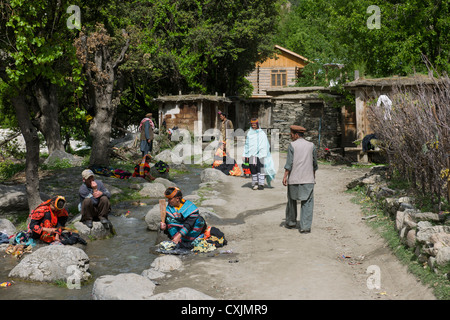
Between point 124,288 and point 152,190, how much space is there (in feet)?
25.7

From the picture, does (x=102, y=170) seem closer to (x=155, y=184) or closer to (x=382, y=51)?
(x=155, y=184)

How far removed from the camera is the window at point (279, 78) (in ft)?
139

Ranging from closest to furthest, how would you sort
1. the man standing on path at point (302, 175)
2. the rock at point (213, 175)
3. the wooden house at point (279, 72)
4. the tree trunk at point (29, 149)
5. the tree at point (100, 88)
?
the man standing on path at point (302, 175), the tree trunk at point (29, 149), the rock at point (213, 175), the tree at point (100, 88), the wooden house at point (279, 72)

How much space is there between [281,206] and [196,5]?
65.9 feet

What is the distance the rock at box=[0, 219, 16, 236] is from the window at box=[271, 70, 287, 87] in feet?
114

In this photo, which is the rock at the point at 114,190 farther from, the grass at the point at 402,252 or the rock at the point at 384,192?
the rock at the point at 384,192

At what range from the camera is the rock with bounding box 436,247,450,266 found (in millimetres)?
5672

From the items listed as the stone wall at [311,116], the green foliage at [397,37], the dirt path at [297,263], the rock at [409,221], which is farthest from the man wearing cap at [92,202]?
the stone wall at [311,116]

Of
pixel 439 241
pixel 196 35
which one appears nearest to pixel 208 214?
pixel 439 241

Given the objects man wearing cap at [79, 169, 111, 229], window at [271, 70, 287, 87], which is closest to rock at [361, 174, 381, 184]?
man wearing cap at [79, 169, 111, 229]

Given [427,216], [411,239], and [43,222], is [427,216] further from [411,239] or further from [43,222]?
[43,222]

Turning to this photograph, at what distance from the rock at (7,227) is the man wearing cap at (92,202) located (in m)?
1.35

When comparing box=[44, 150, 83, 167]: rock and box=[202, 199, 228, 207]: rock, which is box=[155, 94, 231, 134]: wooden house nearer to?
box=[44, 150, 83, 167]: rock

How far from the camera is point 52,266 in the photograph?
6.91m
